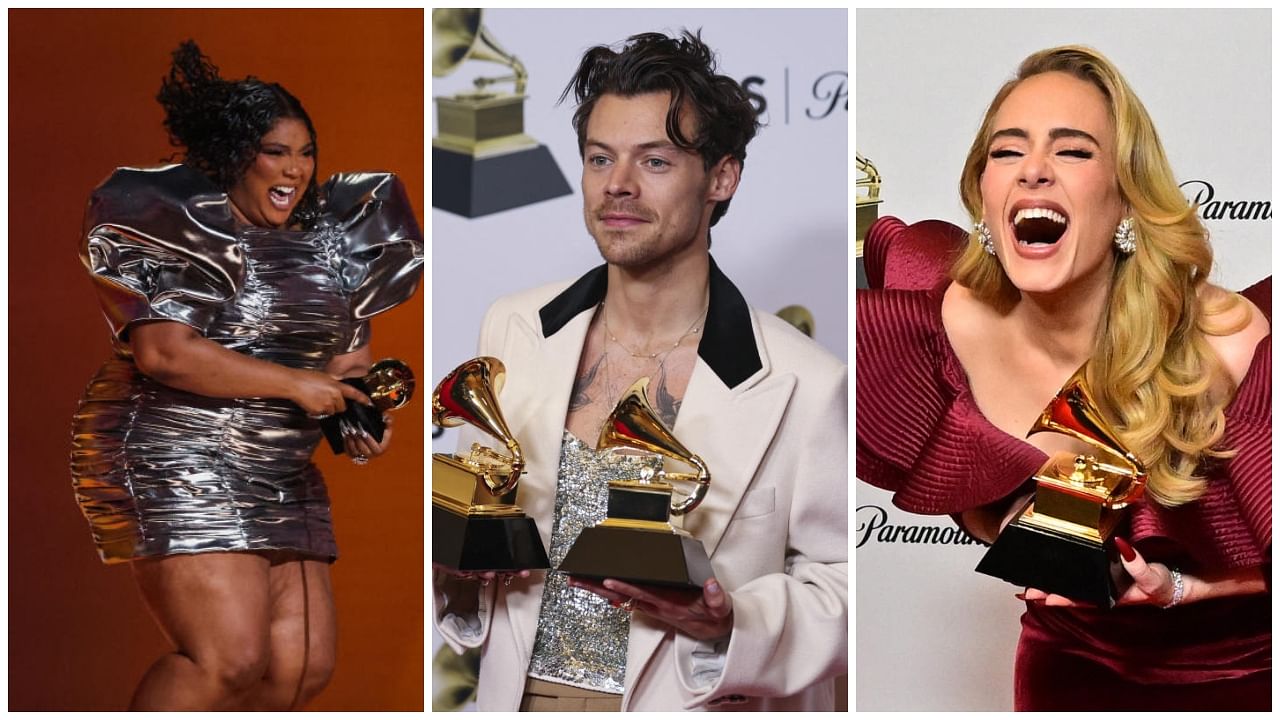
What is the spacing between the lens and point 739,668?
332 centimetres

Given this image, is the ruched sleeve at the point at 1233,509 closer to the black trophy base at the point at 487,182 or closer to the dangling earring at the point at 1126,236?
the dangling earring at the point at 1126,236

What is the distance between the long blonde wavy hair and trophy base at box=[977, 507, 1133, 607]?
0.20 meters

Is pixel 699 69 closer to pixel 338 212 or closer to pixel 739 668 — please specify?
pixel 338 212

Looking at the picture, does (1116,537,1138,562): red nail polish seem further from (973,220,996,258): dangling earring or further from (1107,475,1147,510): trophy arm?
(973,220,996,258): dangling earring

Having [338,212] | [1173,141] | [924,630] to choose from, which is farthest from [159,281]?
[1173,141]

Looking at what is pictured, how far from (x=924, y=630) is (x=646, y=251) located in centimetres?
111

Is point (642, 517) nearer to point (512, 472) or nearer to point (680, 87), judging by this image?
point (512, 472)

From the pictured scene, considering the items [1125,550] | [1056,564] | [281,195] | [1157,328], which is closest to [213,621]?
[281,195]

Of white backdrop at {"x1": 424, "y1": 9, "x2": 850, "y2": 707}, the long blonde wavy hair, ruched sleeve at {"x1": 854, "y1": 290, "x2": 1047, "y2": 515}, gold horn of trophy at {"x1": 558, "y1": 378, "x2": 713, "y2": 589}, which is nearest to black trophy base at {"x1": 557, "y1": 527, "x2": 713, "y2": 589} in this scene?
gold horn of trophy at {"x1": 558, "y1": 378, "x2": 713, "y2": 589}

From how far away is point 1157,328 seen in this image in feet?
10.8

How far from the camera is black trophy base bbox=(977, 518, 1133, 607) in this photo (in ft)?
Result: 10.6

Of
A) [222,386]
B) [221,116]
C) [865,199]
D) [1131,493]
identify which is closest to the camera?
[1131,493]

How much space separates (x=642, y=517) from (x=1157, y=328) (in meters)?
1.18

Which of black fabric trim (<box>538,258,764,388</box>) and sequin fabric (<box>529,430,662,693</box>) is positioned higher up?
black fabric trim (<box>538,258,764,388</box>)
